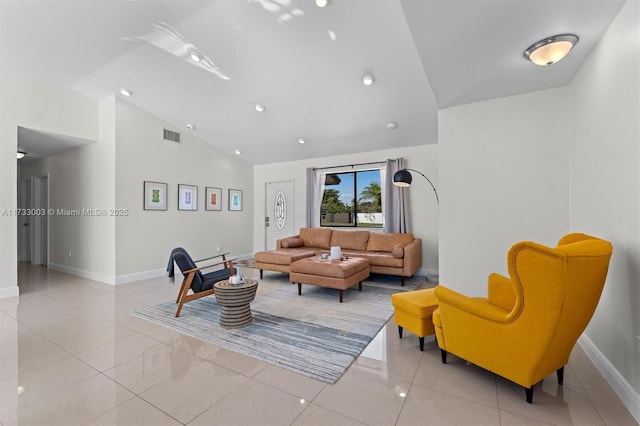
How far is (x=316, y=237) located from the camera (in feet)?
19.9

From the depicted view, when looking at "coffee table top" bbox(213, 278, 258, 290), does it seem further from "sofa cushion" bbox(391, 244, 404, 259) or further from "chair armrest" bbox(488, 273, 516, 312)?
"sofa cushion" bbox(391, 244, 404, 259)

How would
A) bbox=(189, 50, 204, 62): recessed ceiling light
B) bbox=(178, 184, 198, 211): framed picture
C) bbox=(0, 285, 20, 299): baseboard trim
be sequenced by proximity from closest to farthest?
A: bbox=(189, 50, 204, 62): recessed ceiling light < bbox=(0, 285, 20, 299): baseboard trim < bbox=(178, 184, 198, 211): framed picture

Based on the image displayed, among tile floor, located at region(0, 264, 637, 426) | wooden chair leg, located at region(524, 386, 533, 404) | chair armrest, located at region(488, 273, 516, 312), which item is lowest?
tile floor, located at region(0, 264, 637, 426)

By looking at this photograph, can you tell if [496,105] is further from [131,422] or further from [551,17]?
[131,422]

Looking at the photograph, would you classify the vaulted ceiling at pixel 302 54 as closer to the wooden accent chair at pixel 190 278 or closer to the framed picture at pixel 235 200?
the framed picture at pixel 235 200

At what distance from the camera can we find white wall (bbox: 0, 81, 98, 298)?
4059 mm

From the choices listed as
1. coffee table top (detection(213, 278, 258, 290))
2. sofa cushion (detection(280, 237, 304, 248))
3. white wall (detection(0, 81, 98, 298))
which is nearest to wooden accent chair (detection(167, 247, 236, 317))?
coffee table top (detection(213, 278, 258, 290))

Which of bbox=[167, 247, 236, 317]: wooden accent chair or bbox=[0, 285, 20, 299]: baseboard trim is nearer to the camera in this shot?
bbox=[167, 247, 236, 317]: wooden accent chair

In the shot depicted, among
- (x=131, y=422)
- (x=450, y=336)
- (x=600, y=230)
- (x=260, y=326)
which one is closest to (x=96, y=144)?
(x=260, y=326)

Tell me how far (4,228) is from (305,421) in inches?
203

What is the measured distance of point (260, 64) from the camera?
366 centimetres

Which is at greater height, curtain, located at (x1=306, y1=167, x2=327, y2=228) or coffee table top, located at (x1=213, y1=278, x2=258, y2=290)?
curtain, located at (x1=306, y1=167, x2=327, y2=228)

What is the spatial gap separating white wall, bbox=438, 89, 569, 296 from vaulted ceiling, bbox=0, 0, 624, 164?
0.24m

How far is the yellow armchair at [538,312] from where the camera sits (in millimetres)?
1547
